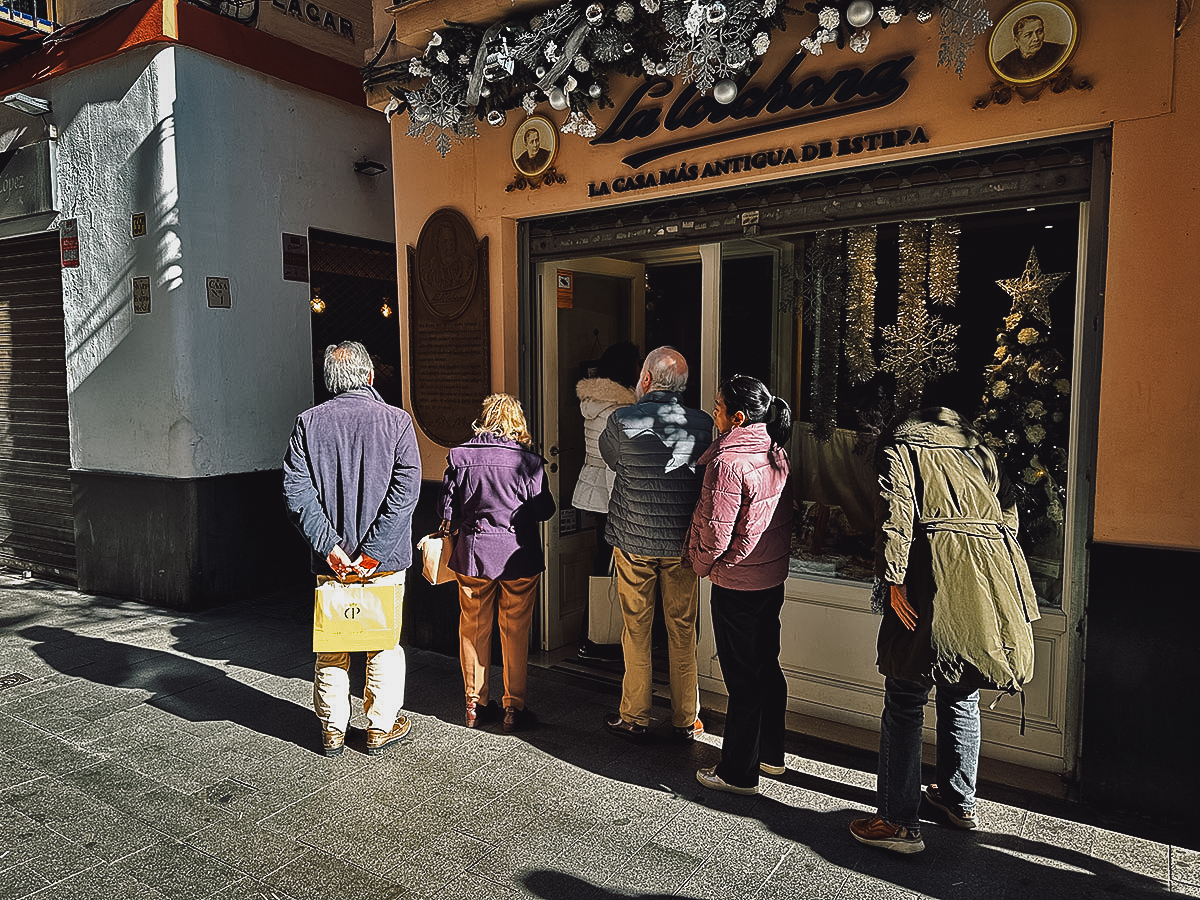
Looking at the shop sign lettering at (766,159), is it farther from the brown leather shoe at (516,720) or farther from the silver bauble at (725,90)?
the brown leather shoe at (516,720)

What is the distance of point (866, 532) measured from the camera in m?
4.52

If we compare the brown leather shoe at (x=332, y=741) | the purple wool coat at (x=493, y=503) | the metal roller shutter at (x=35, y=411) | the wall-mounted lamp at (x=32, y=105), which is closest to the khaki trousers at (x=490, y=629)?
the purple wool coat at (x=493, y=503)

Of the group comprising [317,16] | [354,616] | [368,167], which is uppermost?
[317,16]

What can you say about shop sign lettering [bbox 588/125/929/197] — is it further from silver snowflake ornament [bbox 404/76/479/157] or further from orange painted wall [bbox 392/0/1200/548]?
silver snowflake ornament [bbox 404/76/479/157]

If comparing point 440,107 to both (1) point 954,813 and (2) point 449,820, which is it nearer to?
(2) point 449,820

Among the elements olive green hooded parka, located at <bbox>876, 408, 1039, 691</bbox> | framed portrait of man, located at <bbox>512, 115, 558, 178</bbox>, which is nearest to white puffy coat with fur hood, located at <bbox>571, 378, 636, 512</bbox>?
framed portrait of man, located at <bbox>512, 115, 558, 178</bbox>

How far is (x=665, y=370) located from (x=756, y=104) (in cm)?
147

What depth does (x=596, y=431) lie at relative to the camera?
5211 millimetres

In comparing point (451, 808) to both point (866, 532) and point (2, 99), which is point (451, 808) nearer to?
point (866, 532)

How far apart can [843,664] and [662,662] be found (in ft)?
4.50

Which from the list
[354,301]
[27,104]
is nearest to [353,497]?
[354,301]

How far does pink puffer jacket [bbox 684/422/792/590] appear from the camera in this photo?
361cm

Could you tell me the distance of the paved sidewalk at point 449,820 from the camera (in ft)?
10.2

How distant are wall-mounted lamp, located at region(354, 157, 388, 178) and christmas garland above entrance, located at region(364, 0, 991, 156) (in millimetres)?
2181
